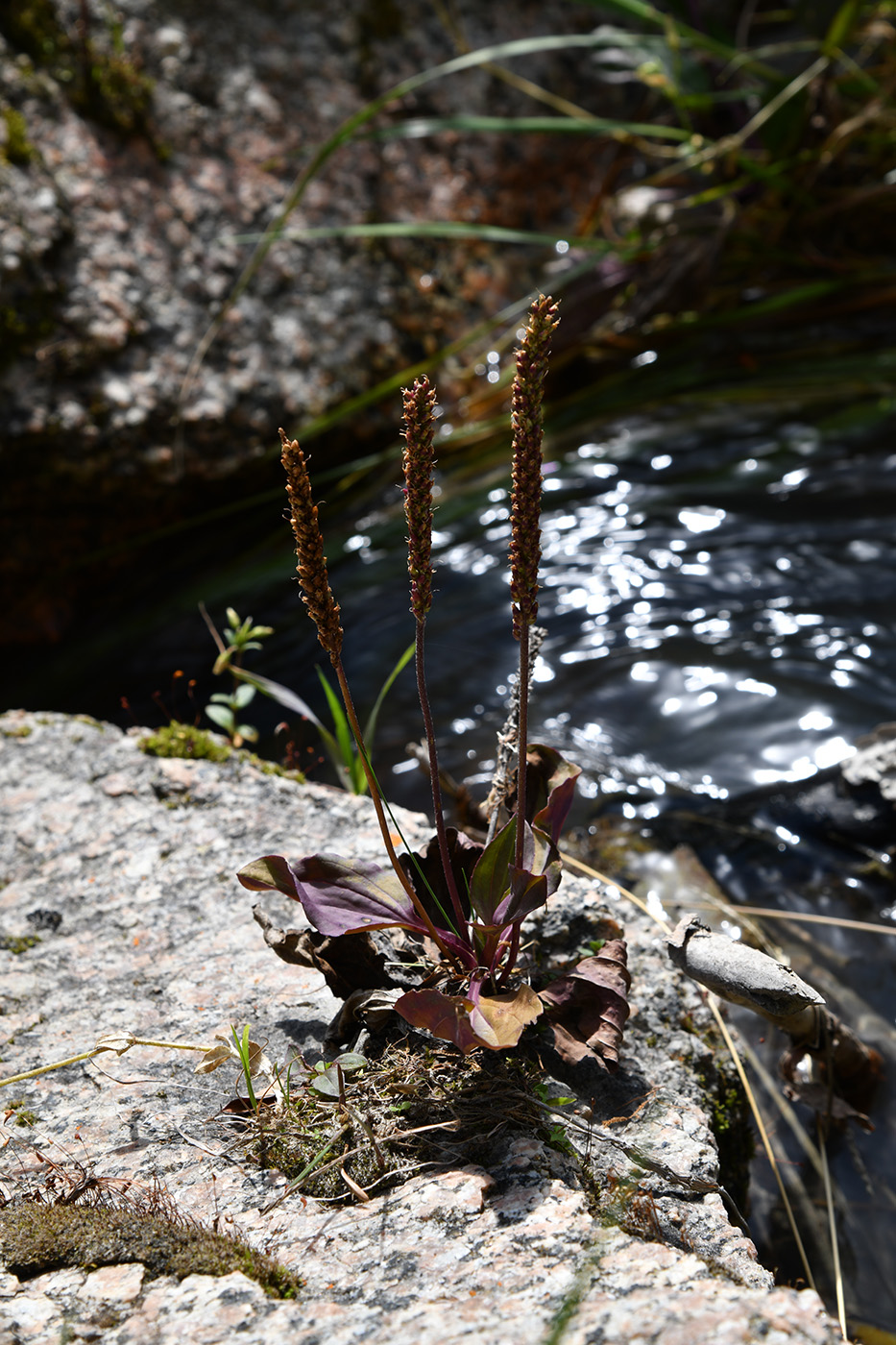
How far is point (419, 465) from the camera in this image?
1.15 meters

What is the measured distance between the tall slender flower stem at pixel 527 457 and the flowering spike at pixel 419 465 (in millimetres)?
109

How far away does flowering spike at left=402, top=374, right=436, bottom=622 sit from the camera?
1.13 m

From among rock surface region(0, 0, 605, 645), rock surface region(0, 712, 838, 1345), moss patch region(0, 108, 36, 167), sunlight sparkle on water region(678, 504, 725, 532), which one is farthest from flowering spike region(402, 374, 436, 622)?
moss patch region(0, 108, 36, 167)

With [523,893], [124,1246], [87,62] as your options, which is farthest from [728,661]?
[87,62]

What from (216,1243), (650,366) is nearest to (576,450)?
(650,366)

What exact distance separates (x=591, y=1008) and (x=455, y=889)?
0.31 metres

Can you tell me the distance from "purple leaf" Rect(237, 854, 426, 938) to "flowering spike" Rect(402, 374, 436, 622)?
0.53 m

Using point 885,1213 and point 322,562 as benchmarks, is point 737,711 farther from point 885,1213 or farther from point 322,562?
point 322,562

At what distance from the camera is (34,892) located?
194 cm

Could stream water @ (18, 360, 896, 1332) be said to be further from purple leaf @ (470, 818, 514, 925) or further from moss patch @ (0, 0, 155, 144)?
moss patch @ (0, 0, 155, 144)

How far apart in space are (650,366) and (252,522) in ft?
8.67

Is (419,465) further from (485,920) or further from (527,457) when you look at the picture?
(485,920)

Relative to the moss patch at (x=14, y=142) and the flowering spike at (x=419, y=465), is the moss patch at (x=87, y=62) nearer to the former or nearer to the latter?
the moss patch at (x=14, y=142)

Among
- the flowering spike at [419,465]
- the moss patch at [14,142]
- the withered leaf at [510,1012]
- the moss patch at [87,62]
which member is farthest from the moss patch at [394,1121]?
the moss patch at [87,62]
